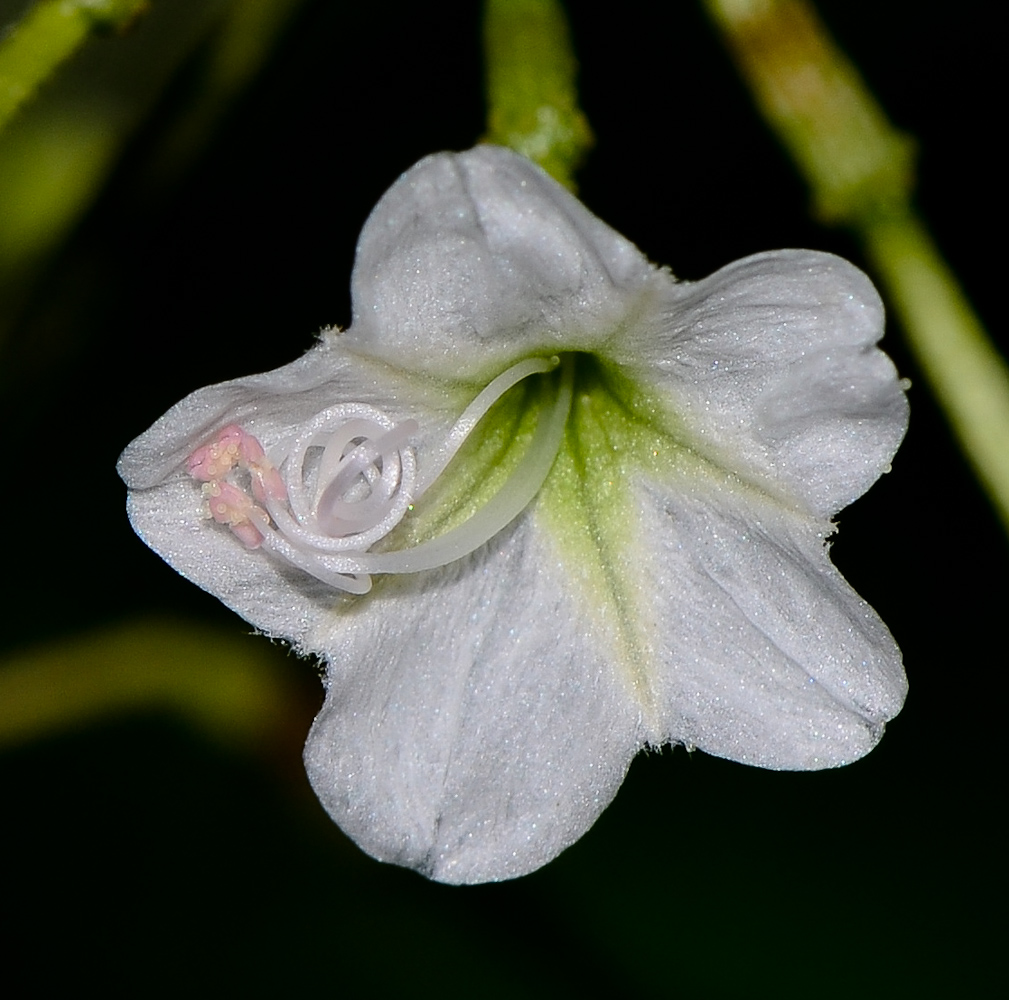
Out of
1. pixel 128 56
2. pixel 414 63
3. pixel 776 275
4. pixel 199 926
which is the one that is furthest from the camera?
pixel 199 926

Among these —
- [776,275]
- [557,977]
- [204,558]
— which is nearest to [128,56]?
[204,558]

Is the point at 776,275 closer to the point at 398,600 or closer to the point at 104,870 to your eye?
the point at 398,600

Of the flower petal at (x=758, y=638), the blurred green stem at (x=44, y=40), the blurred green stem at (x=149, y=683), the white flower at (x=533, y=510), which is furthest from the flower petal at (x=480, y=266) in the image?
the blurred green stem at (x=149, y=683)

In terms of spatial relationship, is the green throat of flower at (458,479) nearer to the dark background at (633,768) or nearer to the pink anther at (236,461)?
the pink anther at (236,461)

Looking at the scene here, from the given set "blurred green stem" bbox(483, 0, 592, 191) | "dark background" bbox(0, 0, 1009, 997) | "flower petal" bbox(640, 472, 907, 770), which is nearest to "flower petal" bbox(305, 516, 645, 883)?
"flower petal" bbox(640, 472, 907, 770)

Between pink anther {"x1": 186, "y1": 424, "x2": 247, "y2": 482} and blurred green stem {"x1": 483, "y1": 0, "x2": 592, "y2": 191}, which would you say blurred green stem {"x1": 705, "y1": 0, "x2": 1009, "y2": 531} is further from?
pink anther {"x1": 186, "y1": 424, "x2": 247, "y2": 482}

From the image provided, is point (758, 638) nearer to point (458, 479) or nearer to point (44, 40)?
point (458, 479)

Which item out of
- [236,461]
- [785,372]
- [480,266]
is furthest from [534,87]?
[236,461]
